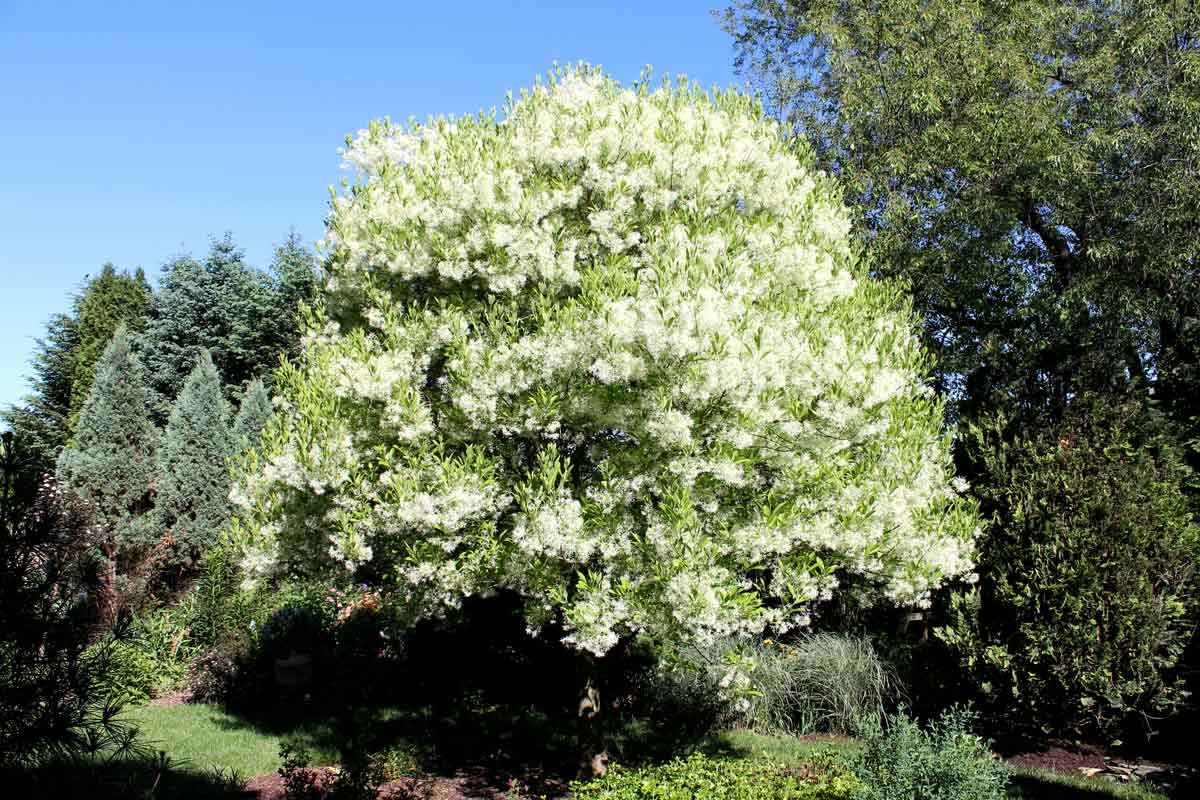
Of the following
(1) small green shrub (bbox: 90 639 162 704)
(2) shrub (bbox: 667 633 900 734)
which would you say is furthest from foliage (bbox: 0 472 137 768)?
(1) small green shrub (bbox: 90 639 162 704)

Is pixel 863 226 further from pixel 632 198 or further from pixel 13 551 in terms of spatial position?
pixel 13 551

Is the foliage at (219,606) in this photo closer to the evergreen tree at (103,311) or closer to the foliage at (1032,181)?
the foliage at (1032,181)

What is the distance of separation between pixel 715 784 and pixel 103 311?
3334cm

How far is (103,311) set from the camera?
32062 millimetres

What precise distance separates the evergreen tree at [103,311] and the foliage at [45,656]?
96.8 feet

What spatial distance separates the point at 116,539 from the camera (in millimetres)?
15117

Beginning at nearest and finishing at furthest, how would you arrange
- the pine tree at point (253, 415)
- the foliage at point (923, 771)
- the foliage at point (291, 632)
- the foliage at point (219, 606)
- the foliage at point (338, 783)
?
the foliage at point (923, 771)
the foliage at point (338, 783)
the foliage at point (291, 632)
the foliage at point (219, 606)
the pine tree at point (253, 415)

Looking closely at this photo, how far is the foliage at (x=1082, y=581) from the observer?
870cm

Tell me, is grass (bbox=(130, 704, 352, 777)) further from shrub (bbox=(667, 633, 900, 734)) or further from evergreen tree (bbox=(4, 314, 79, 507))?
evergreen tree (bbox=(4, 314, 79, 507))

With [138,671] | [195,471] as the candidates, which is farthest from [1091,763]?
[195,471]

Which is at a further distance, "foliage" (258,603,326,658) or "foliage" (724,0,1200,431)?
"foliage" (258,603,326,658)

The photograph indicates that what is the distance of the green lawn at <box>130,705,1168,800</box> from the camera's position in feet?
27.3

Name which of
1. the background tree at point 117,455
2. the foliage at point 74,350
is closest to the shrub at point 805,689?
the background tree at point 117,455

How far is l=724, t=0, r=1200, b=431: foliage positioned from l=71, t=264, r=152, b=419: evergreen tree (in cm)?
2782
